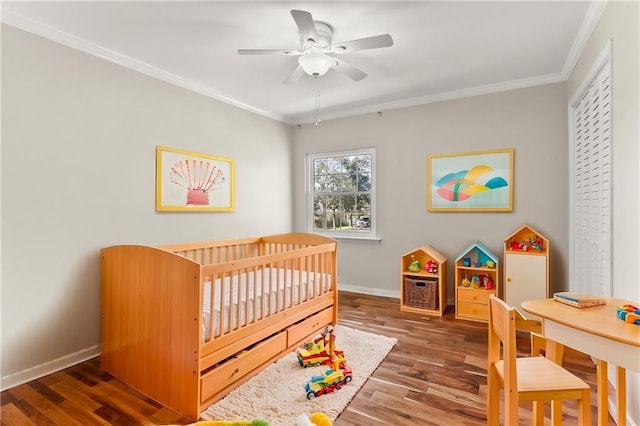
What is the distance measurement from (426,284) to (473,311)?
0.52m

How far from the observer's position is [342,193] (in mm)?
4414

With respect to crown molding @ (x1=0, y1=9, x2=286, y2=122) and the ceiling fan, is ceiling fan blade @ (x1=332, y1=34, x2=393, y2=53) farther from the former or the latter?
crown molding @ (x1=0, y1=9, x2=286, y2=122)

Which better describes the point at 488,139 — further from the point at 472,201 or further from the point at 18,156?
the point at 18,156

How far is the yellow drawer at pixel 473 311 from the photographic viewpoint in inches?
125

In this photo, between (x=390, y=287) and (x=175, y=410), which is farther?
(x=390, y=287)

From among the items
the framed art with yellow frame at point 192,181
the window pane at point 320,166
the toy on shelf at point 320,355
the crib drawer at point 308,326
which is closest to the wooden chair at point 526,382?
the toy on shelf at point 320,355

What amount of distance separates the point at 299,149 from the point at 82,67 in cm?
273

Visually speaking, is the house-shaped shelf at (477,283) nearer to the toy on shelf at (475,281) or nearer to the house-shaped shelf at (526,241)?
the toy on shelf at (475,281)

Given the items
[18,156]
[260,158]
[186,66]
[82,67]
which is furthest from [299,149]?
[18,156]

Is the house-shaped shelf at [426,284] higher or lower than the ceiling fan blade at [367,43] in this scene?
lower

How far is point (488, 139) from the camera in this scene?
342 cm

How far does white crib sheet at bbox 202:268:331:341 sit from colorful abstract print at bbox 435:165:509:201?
1730mm

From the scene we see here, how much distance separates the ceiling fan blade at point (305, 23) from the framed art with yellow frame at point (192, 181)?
1716mm

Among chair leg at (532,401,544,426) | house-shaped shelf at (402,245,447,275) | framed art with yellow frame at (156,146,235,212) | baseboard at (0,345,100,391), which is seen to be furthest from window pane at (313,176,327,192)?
chair leg at (532,401,544,426)
